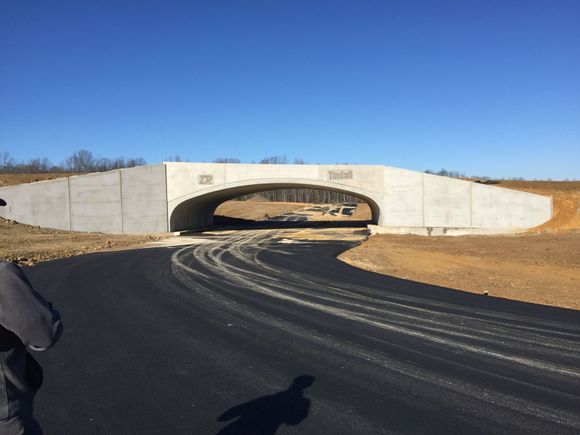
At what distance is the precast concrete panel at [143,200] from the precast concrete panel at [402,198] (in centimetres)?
1851

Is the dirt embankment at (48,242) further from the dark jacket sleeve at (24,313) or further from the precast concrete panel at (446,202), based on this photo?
the precast concrete panel at (446,202)


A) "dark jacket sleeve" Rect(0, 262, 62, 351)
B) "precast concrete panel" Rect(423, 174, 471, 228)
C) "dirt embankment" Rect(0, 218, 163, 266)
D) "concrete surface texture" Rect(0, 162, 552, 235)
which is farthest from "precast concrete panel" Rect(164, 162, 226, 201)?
"dark jacket sleeve" Rect(0, 262, 62, 351)

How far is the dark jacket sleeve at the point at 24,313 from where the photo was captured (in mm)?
2146

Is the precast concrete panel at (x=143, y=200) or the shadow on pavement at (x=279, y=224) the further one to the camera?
the shadow on pavement at (x=279, y=224)

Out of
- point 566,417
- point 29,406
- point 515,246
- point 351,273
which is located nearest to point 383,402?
point 566,417

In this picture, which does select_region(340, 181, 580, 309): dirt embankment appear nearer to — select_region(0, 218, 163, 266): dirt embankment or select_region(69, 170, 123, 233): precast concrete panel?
select_region(0, 218, 163, 266): dirt embankment

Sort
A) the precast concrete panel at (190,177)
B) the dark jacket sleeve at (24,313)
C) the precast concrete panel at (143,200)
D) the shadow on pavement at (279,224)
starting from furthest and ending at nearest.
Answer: the shadow on pavement at (279,224) < the precast concrete panel at (190,177) < the precast concrete panel at (143,200) < the dark jacket sleeve at (24,313)

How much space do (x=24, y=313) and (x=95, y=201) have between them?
36.9 metres

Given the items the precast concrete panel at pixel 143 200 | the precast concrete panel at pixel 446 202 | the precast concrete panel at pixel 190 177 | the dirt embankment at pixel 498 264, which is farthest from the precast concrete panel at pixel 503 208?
the precast concrete panel at pixel 143 200

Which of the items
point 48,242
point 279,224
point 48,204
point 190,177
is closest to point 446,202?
point 190,177

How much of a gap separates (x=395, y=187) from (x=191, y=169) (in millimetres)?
17096

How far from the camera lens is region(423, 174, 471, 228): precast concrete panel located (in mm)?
35750

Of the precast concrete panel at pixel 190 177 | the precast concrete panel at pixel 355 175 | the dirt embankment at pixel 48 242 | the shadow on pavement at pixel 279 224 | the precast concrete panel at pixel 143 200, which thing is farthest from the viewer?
the shadow on pavement at pixel 279 224

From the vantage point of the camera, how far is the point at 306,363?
240 inches
